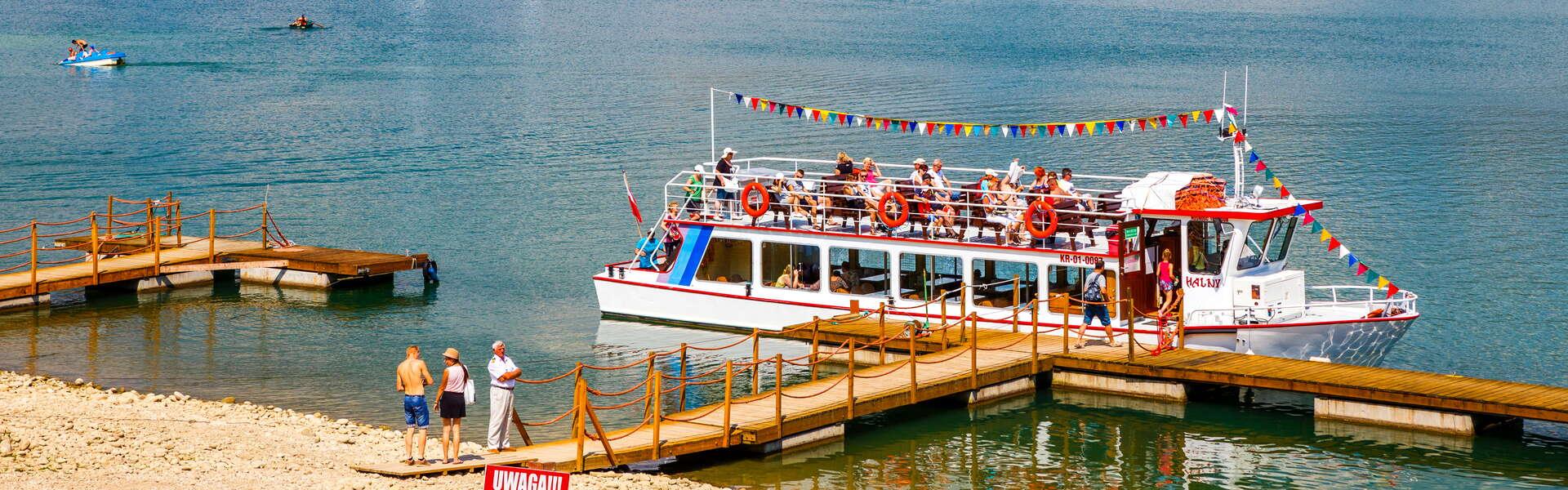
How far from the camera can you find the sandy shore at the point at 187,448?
2080 cm

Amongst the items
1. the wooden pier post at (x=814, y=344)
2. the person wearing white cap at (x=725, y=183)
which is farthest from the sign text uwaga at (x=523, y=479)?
the person wearing white cap at (x=725, y=183)

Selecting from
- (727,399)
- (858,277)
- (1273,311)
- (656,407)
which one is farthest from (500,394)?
(1273,311)

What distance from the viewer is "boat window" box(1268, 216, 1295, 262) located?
102 ft

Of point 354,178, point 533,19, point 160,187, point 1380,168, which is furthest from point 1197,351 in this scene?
point 533,19

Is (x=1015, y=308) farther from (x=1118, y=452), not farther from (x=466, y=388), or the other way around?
(x=466, y=388)

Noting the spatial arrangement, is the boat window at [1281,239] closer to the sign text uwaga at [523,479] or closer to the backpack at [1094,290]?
the backpack at [1094,290]

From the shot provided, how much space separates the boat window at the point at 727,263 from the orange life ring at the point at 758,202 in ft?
4.87

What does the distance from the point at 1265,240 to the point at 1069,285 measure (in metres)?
3.82

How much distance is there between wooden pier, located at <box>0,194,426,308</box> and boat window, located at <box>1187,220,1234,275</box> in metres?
20.2

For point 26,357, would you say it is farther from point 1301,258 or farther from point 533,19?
point 533,19

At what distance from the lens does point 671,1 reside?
15288 cm

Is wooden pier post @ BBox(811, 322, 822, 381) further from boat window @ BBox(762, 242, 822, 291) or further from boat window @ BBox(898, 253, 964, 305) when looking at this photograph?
boat window @ BBox(762, 242, 822, 291)

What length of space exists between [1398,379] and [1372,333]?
2.76m

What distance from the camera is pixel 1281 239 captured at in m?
31.2
